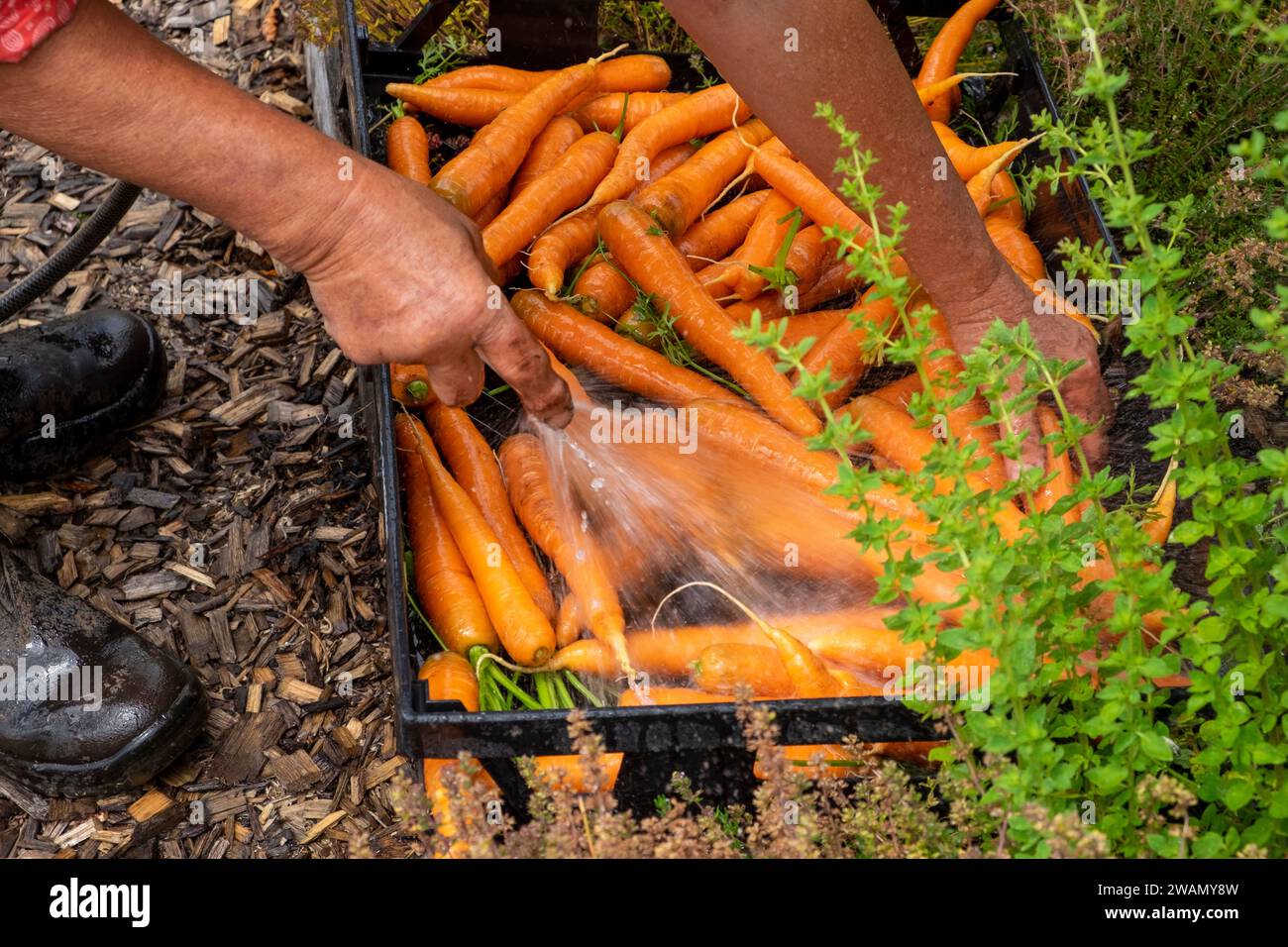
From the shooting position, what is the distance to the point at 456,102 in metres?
3.07

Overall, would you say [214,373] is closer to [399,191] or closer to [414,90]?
[414,90]

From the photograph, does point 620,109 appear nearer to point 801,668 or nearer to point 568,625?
point 568,625

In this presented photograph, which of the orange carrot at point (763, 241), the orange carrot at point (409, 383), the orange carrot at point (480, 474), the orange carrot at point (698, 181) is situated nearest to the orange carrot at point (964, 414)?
the orange carrot at point (763, 241)

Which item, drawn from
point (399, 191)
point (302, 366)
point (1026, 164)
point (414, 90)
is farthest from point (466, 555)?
point (1026, 164)

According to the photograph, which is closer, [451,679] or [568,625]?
[451,679]

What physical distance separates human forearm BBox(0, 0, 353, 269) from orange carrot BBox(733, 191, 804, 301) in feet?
3.85

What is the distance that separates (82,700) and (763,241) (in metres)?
1.75

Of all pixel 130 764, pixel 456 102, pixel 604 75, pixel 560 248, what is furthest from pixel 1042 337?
pixel 130 764

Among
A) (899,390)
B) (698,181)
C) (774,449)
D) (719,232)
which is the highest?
(698,181)

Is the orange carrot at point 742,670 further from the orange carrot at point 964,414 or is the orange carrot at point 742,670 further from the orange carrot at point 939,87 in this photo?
the orange carrot at point 939,87

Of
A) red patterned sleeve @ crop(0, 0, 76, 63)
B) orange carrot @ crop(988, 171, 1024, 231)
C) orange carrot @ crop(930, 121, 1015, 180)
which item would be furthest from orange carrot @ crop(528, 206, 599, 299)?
red patterned sleeve @ crop(0, 0, 76, 63)

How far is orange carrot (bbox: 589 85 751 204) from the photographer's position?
3.02 metres

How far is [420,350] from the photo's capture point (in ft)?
6.10

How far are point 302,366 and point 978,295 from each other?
5.71 ft
